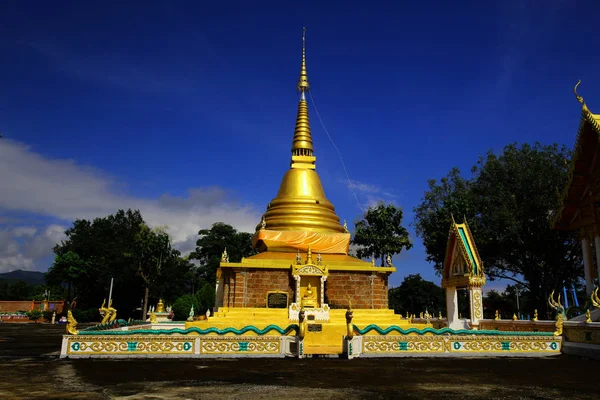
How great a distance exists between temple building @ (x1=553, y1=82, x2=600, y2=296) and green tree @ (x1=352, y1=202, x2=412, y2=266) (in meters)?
18.9

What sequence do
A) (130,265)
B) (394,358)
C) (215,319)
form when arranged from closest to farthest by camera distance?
(394,358) < (215,319) < (130,265)

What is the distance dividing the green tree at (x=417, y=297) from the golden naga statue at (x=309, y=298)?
2547 cm

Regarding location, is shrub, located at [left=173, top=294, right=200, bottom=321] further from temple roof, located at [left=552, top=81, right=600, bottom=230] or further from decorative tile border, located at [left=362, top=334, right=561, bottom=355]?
temple roof, located at [left=552, top=81, right=600, bottom=230]

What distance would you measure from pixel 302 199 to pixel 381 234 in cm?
1116

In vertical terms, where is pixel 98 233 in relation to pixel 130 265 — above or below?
above

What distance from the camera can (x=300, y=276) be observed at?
23.4 metres

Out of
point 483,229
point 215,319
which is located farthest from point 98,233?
point 483,229

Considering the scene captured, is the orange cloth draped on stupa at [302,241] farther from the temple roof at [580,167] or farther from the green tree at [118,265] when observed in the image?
the green tree at [118,265]

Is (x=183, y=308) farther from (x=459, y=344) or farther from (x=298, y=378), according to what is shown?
(x=298, y=378)

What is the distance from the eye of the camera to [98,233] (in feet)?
172

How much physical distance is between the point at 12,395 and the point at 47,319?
49.3 meters

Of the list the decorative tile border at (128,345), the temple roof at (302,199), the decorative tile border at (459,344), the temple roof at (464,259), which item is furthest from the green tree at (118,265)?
the decorative tile border at (459,344)

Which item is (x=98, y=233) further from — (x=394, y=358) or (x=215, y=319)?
(x=394, y=358)

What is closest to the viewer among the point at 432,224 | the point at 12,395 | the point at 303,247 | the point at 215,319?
the point at 12,395
